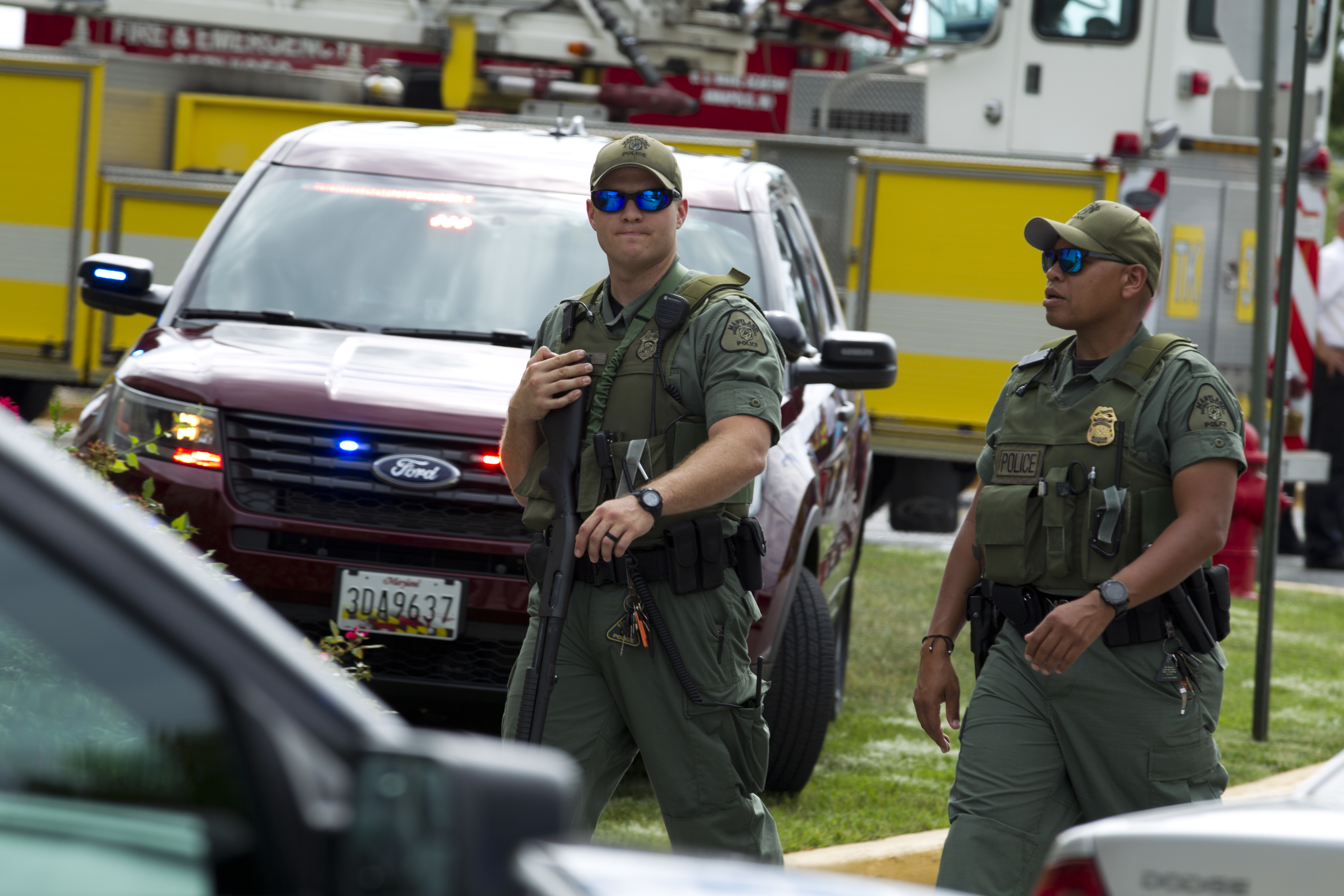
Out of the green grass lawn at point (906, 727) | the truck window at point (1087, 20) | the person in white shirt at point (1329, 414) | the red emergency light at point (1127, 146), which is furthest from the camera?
the person in white shirt at point (1329, 414)

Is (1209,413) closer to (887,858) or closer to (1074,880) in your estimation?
(1074,880)

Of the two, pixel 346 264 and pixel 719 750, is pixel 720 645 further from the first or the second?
pixel 346 264

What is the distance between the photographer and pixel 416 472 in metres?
4.54

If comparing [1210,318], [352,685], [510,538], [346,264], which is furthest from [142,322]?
[352,685]

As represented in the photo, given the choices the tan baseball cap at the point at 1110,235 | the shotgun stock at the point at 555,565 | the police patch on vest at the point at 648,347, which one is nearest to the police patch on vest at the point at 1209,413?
the tan baseball cap at the point at 1110,235

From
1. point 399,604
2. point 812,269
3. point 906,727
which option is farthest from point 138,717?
point 906,727

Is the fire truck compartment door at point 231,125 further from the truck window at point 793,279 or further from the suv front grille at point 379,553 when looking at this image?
the suv front grille at point 379,553

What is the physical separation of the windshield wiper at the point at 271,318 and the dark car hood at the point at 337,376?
0.07 meters

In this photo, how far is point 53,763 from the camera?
1.61 m

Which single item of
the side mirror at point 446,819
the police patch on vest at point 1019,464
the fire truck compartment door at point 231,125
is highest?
the fire truck compartment door at point 231,125

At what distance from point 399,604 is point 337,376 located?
676 millimetres

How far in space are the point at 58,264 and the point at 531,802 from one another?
28.1 ft

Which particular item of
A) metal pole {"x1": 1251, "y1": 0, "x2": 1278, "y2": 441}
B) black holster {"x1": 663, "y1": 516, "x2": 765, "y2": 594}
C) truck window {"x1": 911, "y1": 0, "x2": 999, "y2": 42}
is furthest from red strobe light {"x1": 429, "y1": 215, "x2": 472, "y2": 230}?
truck window {"x1": 911, "y1": 0, "x2": 999, "y2": 42}

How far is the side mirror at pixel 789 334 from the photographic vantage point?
4746mm
